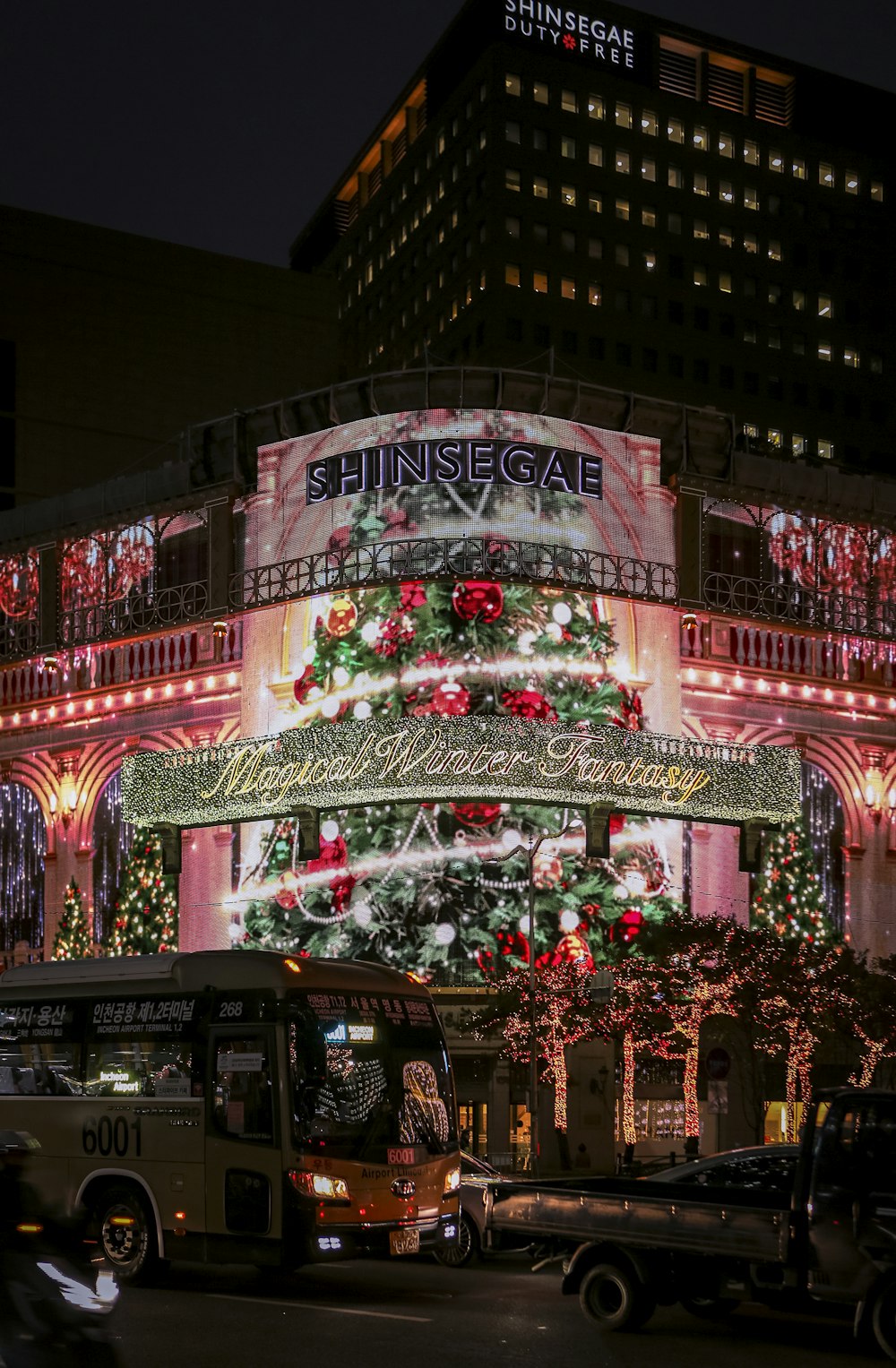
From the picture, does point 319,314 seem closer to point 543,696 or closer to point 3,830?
point 3,830

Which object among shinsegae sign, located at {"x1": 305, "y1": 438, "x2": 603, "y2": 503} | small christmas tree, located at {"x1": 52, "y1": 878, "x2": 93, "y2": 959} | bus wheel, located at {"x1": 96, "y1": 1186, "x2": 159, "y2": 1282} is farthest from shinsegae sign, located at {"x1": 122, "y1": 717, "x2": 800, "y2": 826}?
bus wheel, located at {"x1": 96, "y1": 1186, "x2": 159, "y2": 1282}

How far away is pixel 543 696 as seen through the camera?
44219 millimetres

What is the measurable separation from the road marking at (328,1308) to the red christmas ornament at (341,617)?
27283 mm

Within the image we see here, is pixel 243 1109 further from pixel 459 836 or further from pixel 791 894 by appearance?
pixel 791 894

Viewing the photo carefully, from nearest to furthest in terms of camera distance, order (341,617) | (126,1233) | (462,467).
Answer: (126,1233), (462,467), (341,617)

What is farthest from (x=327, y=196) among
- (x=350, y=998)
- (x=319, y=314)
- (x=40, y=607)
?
(x=350, y=998)

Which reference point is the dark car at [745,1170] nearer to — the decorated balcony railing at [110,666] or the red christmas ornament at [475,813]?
the red christmas ornament at [475,813]

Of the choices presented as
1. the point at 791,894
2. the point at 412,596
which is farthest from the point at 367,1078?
the point at 791,894

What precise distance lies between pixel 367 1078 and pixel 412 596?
2563 centimetres

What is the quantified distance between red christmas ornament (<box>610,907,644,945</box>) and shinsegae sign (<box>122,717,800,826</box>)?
2.52 m

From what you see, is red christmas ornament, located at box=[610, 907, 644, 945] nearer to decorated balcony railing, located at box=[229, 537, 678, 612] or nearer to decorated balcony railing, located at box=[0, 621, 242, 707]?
decorated balcony railing, located at box=[229, 537, 678, 612]

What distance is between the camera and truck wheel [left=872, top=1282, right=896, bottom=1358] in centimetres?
1541

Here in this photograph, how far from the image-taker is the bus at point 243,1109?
19.2m

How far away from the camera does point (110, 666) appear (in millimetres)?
51938
